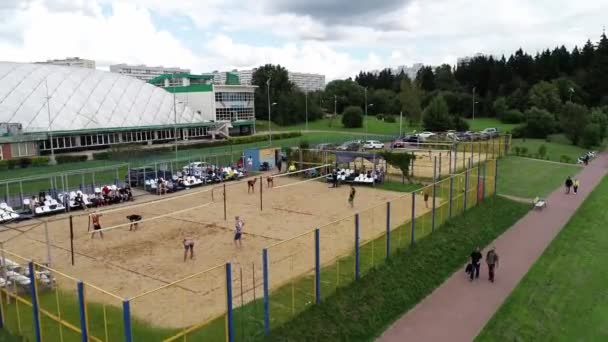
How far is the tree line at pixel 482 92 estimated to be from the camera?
93994 mm

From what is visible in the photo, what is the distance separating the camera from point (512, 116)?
9881 cm

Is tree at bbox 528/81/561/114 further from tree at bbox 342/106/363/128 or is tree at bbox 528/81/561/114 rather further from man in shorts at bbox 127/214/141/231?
man in shorts at bbox 127/214/141/231

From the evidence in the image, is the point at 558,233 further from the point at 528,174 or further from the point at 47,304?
the point at 47,304

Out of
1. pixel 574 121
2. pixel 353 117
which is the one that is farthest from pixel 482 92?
pixel 574 121

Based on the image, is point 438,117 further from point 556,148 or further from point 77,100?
point 77,100

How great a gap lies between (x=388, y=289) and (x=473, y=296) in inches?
116

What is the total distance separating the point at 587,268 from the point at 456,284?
5975 millimetres

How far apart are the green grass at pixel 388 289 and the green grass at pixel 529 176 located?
36.9 feet

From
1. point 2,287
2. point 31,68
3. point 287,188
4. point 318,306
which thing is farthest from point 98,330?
point 31,68

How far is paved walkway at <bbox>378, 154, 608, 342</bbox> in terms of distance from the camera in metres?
13.9

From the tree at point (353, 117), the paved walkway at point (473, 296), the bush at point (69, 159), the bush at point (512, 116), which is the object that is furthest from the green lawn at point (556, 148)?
the bush at point (69, 159)

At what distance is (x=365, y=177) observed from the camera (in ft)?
125

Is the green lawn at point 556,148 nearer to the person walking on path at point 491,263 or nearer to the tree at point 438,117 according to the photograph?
the tree at point 438,117

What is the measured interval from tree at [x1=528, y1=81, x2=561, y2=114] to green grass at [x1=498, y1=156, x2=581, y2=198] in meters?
50.0
